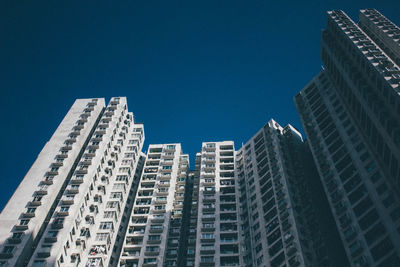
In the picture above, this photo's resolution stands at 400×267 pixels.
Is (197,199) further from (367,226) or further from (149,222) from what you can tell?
(367,226)

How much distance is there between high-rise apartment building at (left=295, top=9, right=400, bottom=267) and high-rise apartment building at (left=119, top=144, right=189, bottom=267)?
1373 inches

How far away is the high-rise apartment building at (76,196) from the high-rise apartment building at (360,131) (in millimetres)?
45283

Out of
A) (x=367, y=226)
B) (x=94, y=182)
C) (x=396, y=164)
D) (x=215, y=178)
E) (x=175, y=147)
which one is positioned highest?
(x=175, y=147)

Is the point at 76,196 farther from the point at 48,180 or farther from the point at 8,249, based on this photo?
the point at 8,249

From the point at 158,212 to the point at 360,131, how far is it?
4682 cm

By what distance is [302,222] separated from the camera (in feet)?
240

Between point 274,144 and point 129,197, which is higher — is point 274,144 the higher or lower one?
the higher one

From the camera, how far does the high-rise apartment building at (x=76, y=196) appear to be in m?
68.9

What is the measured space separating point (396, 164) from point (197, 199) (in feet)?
164

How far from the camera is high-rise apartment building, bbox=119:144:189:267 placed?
266 feet

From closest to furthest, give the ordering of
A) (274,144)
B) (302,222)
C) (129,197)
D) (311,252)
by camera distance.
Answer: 1. (311,252)
2. (302,222)
3. (274,144)
4. (129,197)

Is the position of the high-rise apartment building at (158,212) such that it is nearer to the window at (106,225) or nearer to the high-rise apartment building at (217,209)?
the window at (106,225)

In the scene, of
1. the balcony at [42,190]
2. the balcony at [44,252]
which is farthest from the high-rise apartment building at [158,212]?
the balcony at [42,190]

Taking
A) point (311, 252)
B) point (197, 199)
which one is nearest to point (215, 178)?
point (197, 199)
